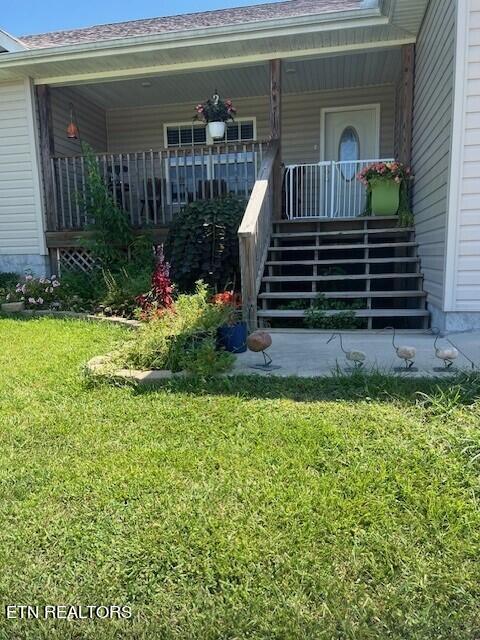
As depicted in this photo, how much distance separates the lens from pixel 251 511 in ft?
6.39

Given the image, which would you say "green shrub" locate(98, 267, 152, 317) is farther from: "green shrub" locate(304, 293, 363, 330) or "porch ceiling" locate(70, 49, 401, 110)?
"porch ceiling" locate(70, 49, 401, 110)

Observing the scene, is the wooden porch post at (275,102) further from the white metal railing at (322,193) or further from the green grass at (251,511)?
the green grass at (251,511)

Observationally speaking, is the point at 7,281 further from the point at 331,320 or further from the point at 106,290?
the point at 331,320

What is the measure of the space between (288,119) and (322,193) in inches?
76.8

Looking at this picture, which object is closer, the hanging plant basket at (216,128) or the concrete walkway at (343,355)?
the concrete walkway at (343,355)

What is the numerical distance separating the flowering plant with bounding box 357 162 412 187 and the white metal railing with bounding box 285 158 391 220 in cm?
143

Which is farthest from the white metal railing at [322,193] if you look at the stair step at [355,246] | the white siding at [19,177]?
the white siding at [19,177]

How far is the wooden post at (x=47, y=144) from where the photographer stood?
294 inches

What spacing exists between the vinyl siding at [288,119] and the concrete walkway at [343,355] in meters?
5.26

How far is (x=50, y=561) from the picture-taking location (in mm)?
1735

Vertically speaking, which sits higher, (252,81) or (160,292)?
(252,81)

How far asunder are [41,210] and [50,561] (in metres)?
6.98

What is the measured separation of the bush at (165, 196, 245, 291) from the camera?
5.73 metres


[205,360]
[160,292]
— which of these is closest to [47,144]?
[160,292]
